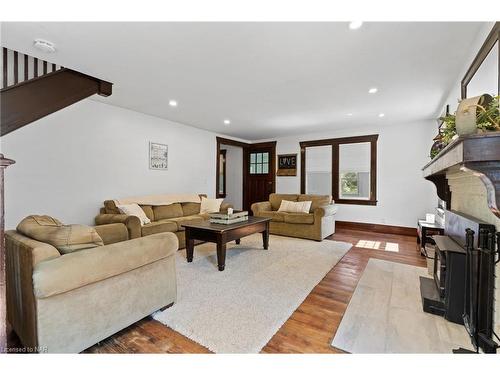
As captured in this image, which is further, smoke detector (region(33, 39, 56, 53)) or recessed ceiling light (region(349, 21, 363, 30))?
smoke detector (region(33, 39, 56, 53))

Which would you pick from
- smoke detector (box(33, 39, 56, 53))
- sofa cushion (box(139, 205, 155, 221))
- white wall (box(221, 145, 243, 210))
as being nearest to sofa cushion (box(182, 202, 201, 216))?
sofa cushion (box(139, 205, 155, 221))

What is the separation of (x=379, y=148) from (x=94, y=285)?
5.87 meters

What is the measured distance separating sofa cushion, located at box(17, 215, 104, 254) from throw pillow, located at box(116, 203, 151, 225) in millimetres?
2131

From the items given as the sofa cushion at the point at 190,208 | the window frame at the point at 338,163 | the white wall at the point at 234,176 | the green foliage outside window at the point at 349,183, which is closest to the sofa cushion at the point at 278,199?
the window frame at the point at 338,163

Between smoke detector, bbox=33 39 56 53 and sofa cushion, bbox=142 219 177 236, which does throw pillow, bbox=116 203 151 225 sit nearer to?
sofa cushion, bbox=142 219 177 236

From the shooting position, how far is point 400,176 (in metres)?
5.35

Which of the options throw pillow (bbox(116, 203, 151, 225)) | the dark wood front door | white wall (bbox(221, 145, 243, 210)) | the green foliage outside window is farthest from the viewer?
white wall (bbox(221, 145, 243, 210))

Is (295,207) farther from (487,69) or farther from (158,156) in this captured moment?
(487,69)

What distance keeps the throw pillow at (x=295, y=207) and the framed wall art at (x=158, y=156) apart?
2.68 metres


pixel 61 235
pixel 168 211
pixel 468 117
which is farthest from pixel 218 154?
pixel 468 117

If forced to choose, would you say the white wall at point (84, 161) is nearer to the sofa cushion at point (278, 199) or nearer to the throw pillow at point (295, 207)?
the sofa cushion at point (278, 199)

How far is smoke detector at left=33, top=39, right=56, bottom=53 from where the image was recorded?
223 cm

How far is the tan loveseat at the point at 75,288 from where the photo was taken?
1381mm
